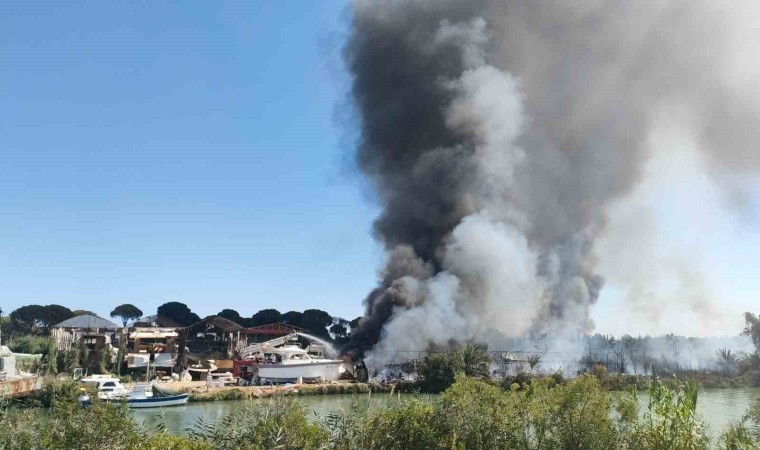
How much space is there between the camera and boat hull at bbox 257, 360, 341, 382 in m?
55.1

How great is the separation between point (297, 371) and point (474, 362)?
56.5 ft

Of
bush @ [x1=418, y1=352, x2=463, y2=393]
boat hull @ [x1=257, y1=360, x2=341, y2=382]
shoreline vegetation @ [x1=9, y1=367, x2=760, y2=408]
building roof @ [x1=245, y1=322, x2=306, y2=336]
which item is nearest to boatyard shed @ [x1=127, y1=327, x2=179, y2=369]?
building roof @ [x1=245, y1=322, x2=306, y2=336]

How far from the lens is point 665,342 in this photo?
320ft

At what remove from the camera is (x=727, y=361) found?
261 feet

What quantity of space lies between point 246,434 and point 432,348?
5471 centimetres

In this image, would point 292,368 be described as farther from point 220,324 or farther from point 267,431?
point 267,431

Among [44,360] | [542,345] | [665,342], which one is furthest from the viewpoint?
[665,342]

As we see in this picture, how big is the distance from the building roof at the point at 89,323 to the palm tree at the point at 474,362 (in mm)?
49194

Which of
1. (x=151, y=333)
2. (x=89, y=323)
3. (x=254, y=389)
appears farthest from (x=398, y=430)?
(x=89, y=323)

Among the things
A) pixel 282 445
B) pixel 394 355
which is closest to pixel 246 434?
pixel 282 445

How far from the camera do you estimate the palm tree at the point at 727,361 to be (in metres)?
76.9

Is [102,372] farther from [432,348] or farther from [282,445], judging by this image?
[282,445]

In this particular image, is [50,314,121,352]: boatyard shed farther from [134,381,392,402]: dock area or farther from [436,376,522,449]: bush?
[436,376,522,449]: bush

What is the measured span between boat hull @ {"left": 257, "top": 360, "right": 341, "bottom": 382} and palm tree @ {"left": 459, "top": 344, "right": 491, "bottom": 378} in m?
13.6
